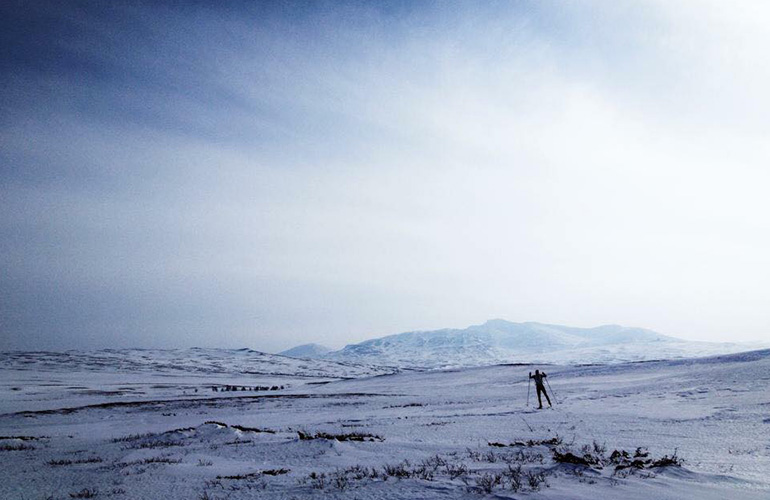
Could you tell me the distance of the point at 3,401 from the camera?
46469 mm

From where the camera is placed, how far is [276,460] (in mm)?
11141

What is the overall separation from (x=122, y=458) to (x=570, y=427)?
14809mm

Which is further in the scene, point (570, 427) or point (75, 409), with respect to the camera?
point (75, 409)

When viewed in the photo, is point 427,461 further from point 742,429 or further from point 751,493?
point 742,429

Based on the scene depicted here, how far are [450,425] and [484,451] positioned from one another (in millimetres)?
6423

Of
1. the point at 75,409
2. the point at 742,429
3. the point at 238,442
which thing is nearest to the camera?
the point at 742,429

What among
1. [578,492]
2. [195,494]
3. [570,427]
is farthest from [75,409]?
[578,492]

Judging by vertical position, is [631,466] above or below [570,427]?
above

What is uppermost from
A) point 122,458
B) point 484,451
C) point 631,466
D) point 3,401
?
point 631,466

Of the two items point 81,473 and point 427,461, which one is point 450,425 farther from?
point 81,473

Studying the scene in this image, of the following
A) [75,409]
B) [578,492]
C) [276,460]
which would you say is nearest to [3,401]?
[75,409]

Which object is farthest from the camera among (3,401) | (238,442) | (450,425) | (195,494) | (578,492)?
(3,401)

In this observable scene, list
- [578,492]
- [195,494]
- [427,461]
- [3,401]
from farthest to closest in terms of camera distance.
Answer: [3,401] < [427,461] < [195,494] < [578,492]

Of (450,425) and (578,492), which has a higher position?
(578,492)
